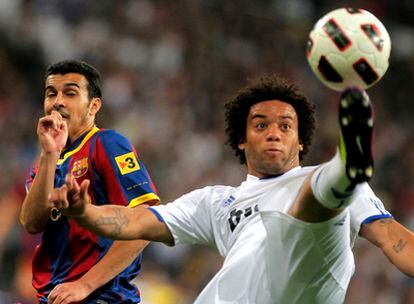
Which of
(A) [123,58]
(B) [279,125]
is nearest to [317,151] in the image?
(A) [123,58]

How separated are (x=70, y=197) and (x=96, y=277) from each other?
73cm

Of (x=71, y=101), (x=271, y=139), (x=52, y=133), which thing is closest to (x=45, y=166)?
(x=52, y=133)

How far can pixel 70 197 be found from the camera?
15.5ft

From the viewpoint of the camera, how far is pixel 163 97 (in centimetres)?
1335

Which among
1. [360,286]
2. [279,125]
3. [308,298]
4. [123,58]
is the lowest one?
[360,286]

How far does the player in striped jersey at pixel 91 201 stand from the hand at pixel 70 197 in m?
0.59

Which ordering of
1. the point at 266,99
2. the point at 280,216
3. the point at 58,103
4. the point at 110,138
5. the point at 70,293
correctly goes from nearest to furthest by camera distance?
the point at 280,216 → the point at 70,293 → the point at 110,138 → the point at 58,103 → the point at 266,99

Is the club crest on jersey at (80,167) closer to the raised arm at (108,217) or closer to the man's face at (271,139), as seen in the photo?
the raised arm at (108,217)

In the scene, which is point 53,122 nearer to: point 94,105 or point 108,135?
point 108,135

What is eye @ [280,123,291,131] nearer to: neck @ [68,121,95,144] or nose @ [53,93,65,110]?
neck @ [68,121,95,144]

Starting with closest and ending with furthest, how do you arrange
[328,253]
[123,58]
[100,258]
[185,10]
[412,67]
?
1. [328,253]
2. [100,258]
3. [123,58]
4. [185,10]
5. [412,67]

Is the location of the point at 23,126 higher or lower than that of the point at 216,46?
lower

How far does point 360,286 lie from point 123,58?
4.26 meters

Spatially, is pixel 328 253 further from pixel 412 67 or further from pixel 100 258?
pixel 412 67
